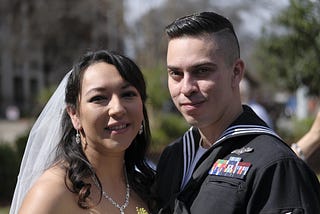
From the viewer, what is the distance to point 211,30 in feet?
7.86

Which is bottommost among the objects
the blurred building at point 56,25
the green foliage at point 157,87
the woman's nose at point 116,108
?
the green foliage at point 157,87

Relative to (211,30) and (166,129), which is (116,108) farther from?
(166,129)

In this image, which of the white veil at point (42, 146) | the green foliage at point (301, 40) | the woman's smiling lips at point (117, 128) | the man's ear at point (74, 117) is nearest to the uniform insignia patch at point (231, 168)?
the woman's smiling lips at point (117, 128)

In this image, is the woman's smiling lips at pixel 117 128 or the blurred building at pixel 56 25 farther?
the blurred building at pixel 56 25

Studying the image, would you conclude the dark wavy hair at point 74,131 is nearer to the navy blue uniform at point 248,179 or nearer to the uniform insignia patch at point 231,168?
the navy blue uniform at point 248,179

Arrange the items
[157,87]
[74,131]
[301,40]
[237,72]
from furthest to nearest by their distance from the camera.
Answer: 1. [157,87]
2. [301,40]
3. [74,131]
4. [237,72]

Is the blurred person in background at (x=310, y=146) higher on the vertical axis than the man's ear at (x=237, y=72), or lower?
lower

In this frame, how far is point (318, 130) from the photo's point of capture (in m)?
3.26

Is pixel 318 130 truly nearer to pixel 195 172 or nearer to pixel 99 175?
pixel 195 172

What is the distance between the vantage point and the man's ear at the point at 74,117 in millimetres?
2727

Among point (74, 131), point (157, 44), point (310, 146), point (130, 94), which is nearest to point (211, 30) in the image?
point (130, 94)

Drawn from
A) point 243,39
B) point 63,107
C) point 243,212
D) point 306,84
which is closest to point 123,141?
point 63,107

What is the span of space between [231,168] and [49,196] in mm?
887

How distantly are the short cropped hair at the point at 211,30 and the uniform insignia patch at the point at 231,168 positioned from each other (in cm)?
49
